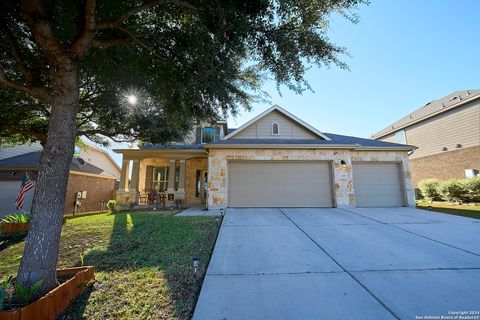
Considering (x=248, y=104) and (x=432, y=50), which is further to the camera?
(x=432, y=50)

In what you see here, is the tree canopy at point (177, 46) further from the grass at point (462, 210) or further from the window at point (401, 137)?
the window at point (401, 137)

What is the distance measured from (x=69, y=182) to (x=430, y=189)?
2481 cm

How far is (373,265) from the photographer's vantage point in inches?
150

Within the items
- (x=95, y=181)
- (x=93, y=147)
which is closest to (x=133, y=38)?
(x=95, y=181)

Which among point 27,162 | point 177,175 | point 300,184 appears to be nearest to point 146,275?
point 300,184

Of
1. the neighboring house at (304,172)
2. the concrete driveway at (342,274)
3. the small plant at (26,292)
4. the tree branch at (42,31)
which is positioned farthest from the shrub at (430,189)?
the tree branch at (42,31)

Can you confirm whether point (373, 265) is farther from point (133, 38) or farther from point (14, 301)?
point (133, 38)

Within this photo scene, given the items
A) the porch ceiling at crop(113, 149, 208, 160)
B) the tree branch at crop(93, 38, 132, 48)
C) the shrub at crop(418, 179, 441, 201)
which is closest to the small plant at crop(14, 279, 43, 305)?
the tree branch at crop(93, 38, 132, 48)

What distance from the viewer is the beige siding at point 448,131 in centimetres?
1520

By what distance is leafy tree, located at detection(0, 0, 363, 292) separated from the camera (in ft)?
10.3

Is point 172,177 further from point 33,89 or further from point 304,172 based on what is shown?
point 33,89

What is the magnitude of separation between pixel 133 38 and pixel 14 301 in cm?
443

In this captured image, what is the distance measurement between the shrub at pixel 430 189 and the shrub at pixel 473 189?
203cm

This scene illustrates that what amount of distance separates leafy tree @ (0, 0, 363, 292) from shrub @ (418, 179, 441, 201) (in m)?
16.5
